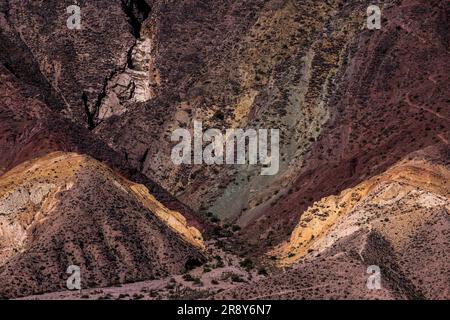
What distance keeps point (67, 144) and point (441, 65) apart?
112 ft

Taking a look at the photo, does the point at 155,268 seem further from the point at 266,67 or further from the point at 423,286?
the point at 266,67

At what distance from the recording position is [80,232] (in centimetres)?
10244

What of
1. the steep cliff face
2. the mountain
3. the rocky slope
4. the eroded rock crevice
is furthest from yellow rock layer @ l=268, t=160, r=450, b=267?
the eroded rock crevice

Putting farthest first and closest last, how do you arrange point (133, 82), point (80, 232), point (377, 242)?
point (133, 82), point (80, 232), point (377, 242)

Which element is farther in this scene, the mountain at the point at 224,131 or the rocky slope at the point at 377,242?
the mountain at the point at 224,131

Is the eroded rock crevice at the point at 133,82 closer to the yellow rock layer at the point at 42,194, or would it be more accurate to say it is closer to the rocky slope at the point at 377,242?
the yellow rock layer at the point at 42,194

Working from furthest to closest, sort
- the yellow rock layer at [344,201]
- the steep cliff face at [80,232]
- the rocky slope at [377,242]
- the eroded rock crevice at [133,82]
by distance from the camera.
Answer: the eroded rock crevice at [133,82]
the yellow rock layer at [344,201]
the steep cliff face at [80,232]
the rocky slope at [377,242]

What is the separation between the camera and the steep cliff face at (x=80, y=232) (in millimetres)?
99188

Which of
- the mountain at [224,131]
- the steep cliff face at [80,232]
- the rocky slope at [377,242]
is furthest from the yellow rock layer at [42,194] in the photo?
the rocky slope at [377,242]

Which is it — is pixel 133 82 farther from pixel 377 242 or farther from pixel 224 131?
pixel 377 242

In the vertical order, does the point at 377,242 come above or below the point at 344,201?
below

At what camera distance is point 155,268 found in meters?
104

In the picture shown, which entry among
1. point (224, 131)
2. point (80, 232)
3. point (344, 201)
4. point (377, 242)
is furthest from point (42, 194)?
point (224, 131)

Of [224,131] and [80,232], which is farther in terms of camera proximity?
[224,131]
